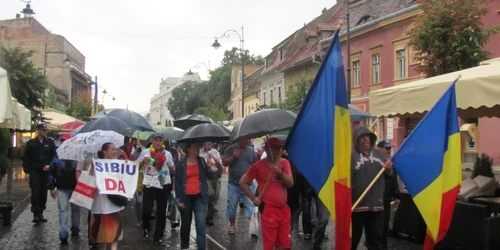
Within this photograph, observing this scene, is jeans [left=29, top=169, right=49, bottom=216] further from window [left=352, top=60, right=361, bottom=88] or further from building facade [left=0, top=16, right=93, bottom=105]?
building facade [left=0, top=16, right=93, bottom=105]

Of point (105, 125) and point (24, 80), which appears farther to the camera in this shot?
point (24, 80)

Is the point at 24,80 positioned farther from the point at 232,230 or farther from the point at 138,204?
the point at 232,230

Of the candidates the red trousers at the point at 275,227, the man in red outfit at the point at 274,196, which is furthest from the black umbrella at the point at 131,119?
the red trousers at the point at 275,227

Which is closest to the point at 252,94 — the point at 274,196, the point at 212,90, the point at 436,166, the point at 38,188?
the point at 212,90

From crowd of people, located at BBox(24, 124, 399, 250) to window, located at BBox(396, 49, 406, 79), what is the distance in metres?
20.1

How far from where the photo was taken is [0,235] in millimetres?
9836

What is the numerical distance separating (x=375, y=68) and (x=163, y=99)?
419 ft

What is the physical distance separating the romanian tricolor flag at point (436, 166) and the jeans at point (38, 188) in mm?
7292

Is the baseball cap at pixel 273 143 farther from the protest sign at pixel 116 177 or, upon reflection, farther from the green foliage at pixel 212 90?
the green foliage at pixel 212 90

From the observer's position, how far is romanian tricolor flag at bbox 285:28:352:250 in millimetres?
5707

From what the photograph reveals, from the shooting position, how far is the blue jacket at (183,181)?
303 inches

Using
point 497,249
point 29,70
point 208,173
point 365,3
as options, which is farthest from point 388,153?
point 365,3

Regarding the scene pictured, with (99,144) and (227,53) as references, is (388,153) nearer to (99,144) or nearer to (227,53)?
(99,144)

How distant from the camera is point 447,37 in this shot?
1716 cm
